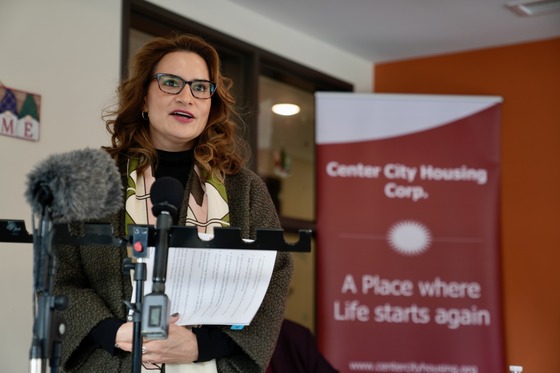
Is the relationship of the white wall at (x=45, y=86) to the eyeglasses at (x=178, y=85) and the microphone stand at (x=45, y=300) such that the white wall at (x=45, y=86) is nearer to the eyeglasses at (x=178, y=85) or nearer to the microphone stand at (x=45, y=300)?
the eyeglasses at (x=178, y=85)

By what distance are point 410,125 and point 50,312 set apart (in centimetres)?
393

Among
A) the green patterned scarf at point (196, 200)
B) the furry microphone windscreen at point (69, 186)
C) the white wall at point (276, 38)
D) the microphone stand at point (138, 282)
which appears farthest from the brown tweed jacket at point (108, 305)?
the white wall at point (276, 38)

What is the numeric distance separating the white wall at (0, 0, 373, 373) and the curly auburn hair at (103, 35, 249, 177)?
1.06m

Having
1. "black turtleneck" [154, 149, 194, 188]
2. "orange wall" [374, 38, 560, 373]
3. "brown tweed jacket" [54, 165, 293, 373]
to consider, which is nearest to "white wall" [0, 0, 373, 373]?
"black turtleneck" [154, 149, 194, 188]

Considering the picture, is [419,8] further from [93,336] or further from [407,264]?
[93,336]

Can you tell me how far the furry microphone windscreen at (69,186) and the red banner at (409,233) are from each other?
3517 millimetres

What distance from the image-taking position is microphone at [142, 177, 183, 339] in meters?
1.43

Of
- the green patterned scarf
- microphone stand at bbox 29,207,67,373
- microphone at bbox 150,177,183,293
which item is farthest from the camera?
the green patterned scarf

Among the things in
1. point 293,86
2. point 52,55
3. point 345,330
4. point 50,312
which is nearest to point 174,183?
point 50,312

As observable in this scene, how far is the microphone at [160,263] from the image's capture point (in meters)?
1.43

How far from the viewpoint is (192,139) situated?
7.04 ft

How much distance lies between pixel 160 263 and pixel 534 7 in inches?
149

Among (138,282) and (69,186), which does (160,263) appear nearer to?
(138,282)

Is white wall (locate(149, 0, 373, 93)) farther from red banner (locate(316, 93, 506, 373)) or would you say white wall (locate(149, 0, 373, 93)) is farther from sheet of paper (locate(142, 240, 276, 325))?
sheet of paper (locate(142, 240, 276, 325))
